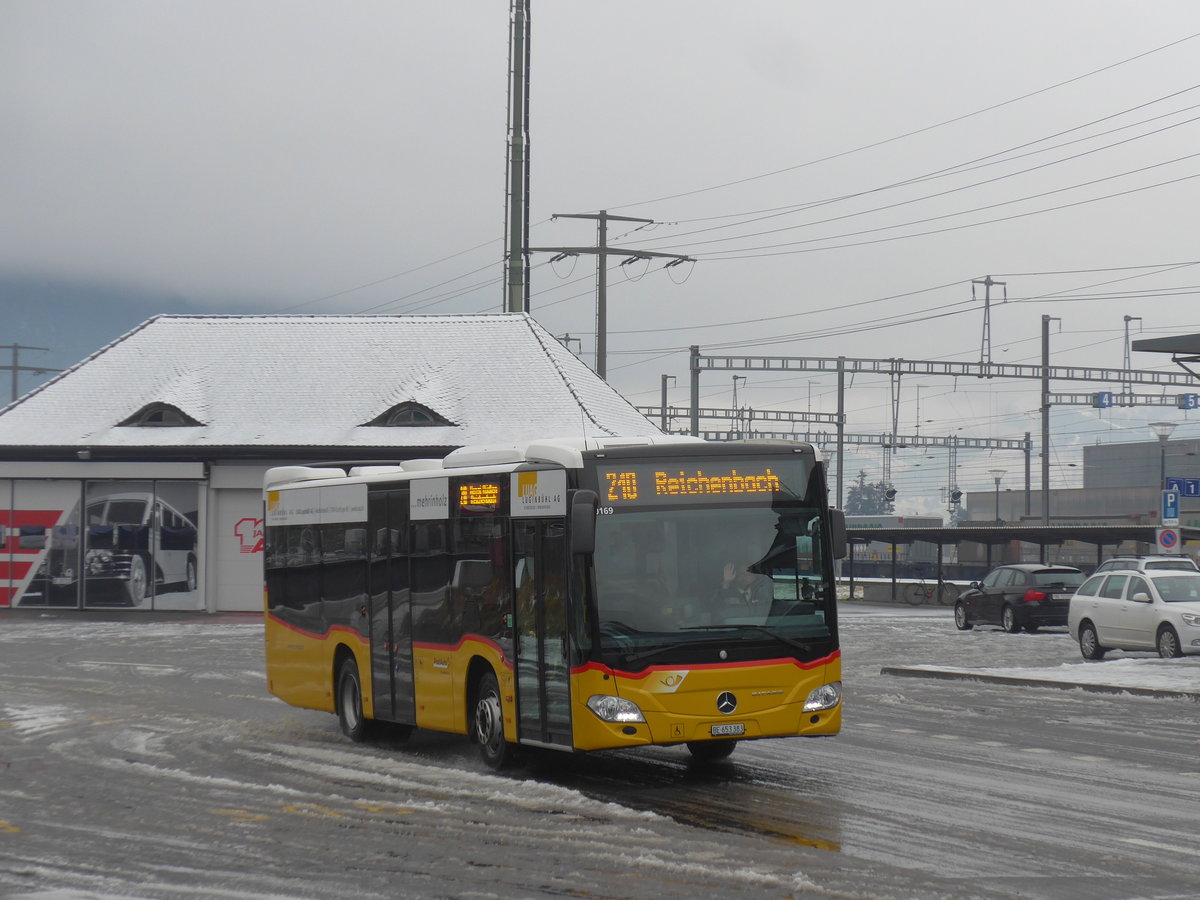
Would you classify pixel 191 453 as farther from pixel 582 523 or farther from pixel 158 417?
pixel 582 523

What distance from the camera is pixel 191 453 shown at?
1684 inches

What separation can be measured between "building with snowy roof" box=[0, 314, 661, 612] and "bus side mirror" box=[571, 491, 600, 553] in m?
30.5

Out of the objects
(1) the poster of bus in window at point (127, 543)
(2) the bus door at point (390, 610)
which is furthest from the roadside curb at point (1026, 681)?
(1) the poster of bus in window at point (127, 543)

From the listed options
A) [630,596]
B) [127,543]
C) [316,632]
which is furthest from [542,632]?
[127,543]

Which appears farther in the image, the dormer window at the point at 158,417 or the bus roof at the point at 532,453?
the dormer window at the point at 158,417

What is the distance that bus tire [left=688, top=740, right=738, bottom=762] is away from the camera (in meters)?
12.9

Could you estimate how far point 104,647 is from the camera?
30.2 meters

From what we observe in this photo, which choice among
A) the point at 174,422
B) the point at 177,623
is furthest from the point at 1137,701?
the point at 174,422

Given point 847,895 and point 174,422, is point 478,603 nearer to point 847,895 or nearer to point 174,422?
point 847,895

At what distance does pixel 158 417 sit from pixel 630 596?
35046mm

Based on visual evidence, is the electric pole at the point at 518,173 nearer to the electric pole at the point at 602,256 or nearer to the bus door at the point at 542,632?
the electric pole at the point at 602,256

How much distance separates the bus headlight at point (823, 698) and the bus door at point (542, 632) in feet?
5.80

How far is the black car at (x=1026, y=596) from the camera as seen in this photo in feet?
119

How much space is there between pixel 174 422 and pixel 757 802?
117ft
